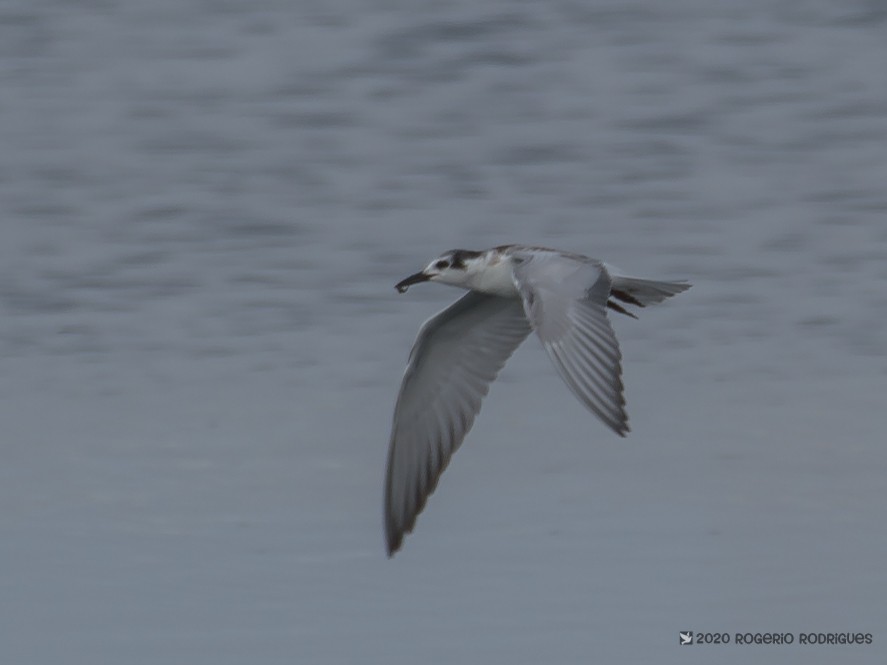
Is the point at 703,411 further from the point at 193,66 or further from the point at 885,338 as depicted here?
the point at 193,66

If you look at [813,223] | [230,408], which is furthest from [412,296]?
[813,223]

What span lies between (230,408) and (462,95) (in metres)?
3.99

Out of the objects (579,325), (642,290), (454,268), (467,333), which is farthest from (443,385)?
(579,325)

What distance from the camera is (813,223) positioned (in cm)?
1022

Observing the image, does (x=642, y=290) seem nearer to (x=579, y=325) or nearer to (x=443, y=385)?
(x=443, y=385)

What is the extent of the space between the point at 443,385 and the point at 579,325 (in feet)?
4.05

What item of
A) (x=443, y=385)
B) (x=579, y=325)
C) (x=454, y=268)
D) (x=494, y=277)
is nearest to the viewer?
(x=579, y=325)

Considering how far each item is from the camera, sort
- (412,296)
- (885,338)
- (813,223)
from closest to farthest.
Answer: (885,338), (412,296), (813,223)

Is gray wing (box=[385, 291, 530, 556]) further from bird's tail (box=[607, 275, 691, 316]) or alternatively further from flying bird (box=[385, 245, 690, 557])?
bird's tail (box=[607, 275, 691, 316])

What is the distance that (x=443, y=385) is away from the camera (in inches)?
295

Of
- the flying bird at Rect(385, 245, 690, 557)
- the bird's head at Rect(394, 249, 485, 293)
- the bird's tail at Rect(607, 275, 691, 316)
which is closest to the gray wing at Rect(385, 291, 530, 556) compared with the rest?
the flying bird at Rect(385, 245, 690, 557)

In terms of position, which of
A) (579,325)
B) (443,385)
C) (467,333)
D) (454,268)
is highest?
(579,325)

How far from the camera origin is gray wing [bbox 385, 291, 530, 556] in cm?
727

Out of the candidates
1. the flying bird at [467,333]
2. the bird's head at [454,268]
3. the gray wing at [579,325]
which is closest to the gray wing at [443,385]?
the flying bird at [467,333]
